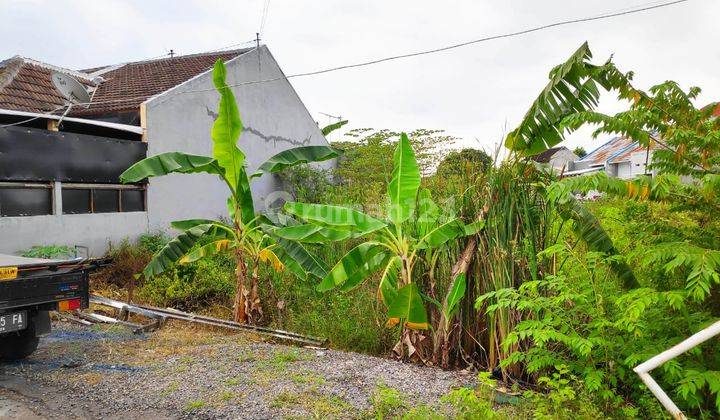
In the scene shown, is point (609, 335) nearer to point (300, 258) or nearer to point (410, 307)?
point (410, 307)

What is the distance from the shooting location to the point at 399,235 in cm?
557

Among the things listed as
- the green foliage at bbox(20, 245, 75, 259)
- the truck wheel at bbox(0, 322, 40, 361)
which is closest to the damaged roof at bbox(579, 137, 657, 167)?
the green foliage at bbox(20, 245, 75, 259)

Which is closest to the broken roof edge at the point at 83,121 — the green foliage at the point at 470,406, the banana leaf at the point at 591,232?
the green foliage at the point at 470,406

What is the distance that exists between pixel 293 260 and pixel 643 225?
458 cm

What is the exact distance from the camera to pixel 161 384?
4.79 m

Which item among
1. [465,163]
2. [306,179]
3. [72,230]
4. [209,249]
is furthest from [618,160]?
[72,230]

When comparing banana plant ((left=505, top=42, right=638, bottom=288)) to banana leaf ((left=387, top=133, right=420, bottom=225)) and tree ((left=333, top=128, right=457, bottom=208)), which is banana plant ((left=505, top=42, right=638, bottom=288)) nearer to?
banana leaf ((left=387, top=133, right=420, bottom=225))

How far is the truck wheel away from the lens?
18.7 feet

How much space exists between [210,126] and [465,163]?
9.44 metres

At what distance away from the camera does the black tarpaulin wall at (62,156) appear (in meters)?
8.88

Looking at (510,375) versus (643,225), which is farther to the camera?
(510,375)

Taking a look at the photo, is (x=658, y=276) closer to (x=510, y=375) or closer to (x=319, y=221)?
(x=510, y=375)

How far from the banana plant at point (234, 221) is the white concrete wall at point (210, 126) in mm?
4596

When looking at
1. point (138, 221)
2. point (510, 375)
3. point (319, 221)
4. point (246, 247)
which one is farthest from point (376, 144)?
point (510, 375)
